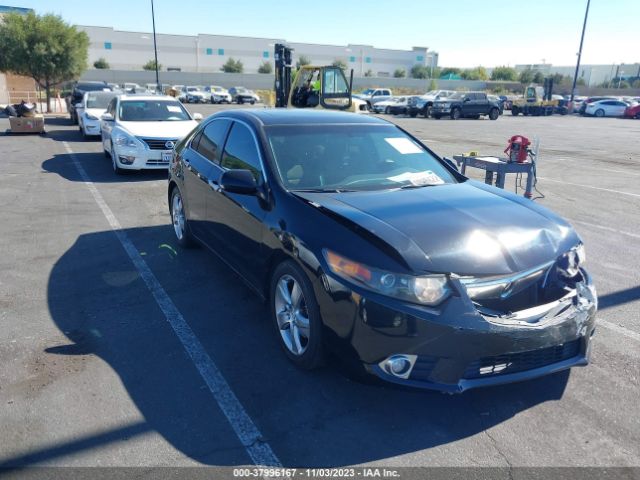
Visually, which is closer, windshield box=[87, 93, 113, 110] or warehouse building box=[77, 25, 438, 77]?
windshield box=[87, 93, 113, 110]

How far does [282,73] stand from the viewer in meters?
20.2

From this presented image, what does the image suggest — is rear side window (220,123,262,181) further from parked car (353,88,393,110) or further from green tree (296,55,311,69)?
green tree (296,55,311,69)

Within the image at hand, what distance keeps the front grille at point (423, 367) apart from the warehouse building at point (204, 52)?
8683 centimetres

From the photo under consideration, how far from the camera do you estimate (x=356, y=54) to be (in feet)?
355

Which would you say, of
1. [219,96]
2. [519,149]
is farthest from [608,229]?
[219,96]

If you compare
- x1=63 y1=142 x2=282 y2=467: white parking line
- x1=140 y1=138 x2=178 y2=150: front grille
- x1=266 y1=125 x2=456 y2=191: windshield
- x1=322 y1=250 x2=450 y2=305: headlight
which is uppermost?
x1=266 y1=125 x2=456 y2=191: windshield

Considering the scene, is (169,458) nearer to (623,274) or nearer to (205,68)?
(623,274)

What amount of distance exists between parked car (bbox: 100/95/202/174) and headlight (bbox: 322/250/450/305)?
25.7 ft

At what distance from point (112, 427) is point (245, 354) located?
1.08 m

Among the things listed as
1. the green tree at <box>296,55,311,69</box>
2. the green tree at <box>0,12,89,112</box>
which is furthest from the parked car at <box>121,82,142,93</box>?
the green tree at <box>296,55,311,69</box>

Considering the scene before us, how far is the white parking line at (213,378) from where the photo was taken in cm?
285

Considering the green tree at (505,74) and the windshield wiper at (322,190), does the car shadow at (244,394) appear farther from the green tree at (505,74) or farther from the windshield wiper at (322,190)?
the green tree at (505,74)

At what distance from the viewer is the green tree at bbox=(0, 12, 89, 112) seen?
29.1 meters

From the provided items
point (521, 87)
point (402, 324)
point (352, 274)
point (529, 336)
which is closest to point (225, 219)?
point (352, 274)
